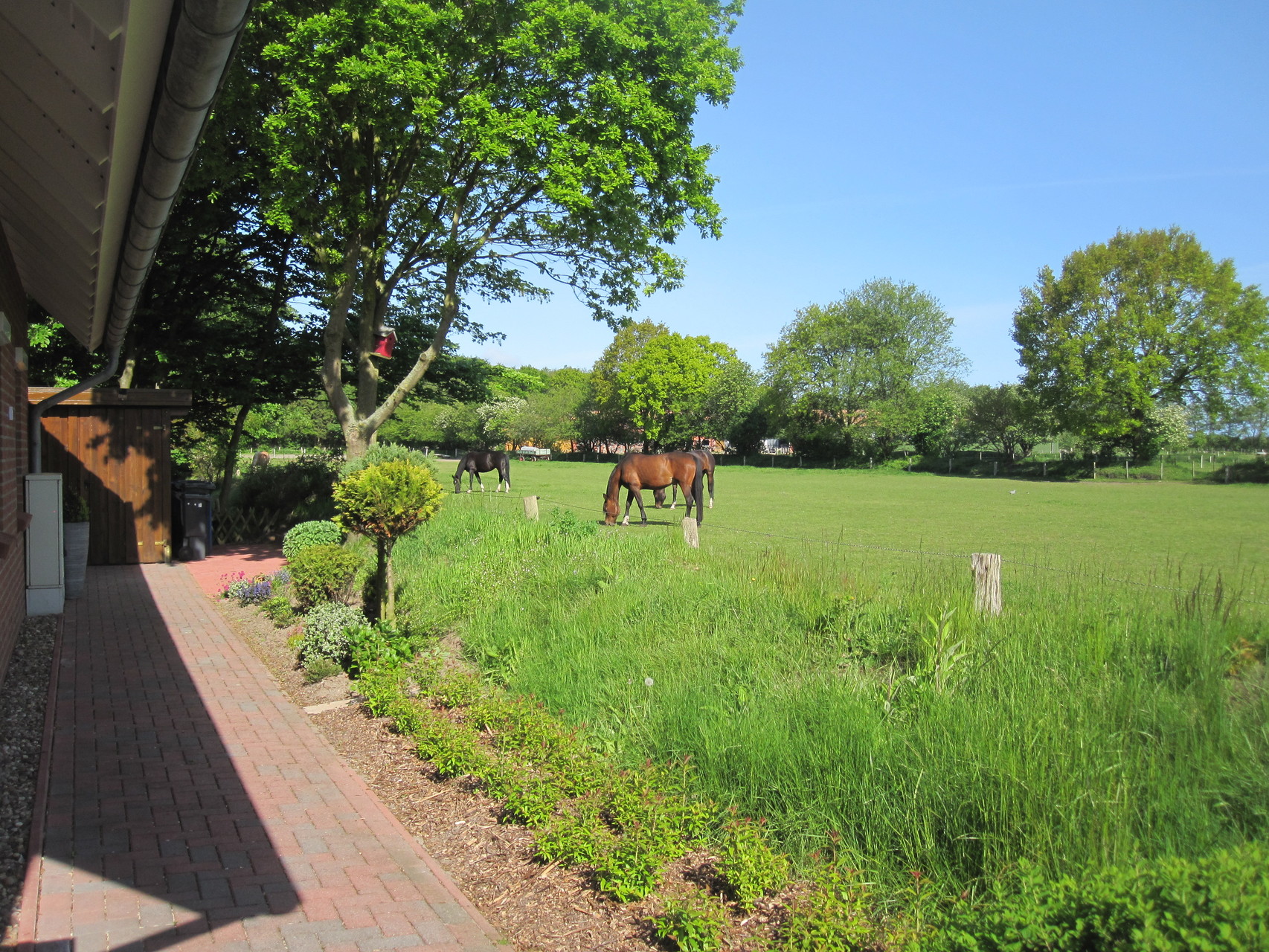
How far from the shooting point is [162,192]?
3752 mm

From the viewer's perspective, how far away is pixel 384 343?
16.8 metres

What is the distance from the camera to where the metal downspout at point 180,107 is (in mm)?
2309

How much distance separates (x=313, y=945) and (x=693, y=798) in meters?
1.87

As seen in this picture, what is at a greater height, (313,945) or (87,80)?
(87,80)

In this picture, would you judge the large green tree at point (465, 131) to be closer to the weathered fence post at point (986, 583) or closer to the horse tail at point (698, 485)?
the horse tail at point (698, 485)

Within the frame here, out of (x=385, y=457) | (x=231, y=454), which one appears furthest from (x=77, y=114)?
(x=231, y=454)

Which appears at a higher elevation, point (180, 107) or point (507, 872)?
point (180, 107)

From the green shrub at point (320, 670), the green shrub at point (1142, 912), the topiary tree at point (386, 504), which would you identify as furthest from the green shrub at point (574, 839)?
the topiary tree at point (386, 504)

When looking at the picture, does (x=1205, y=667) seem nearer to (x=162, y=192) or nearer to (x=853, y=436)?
(x=162, y=192)

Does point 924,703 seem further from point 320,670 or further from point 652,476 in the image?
point 652,476

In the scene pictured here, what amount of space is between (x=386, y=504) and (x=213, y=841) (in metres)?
4.21

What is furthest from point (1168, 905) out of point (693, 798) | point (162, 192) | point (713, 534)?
point (713, 534)

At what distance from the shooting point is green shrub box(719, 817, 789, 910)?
3537mm

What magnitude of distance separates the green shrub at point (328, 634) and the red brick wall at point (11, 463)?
7.29ft
